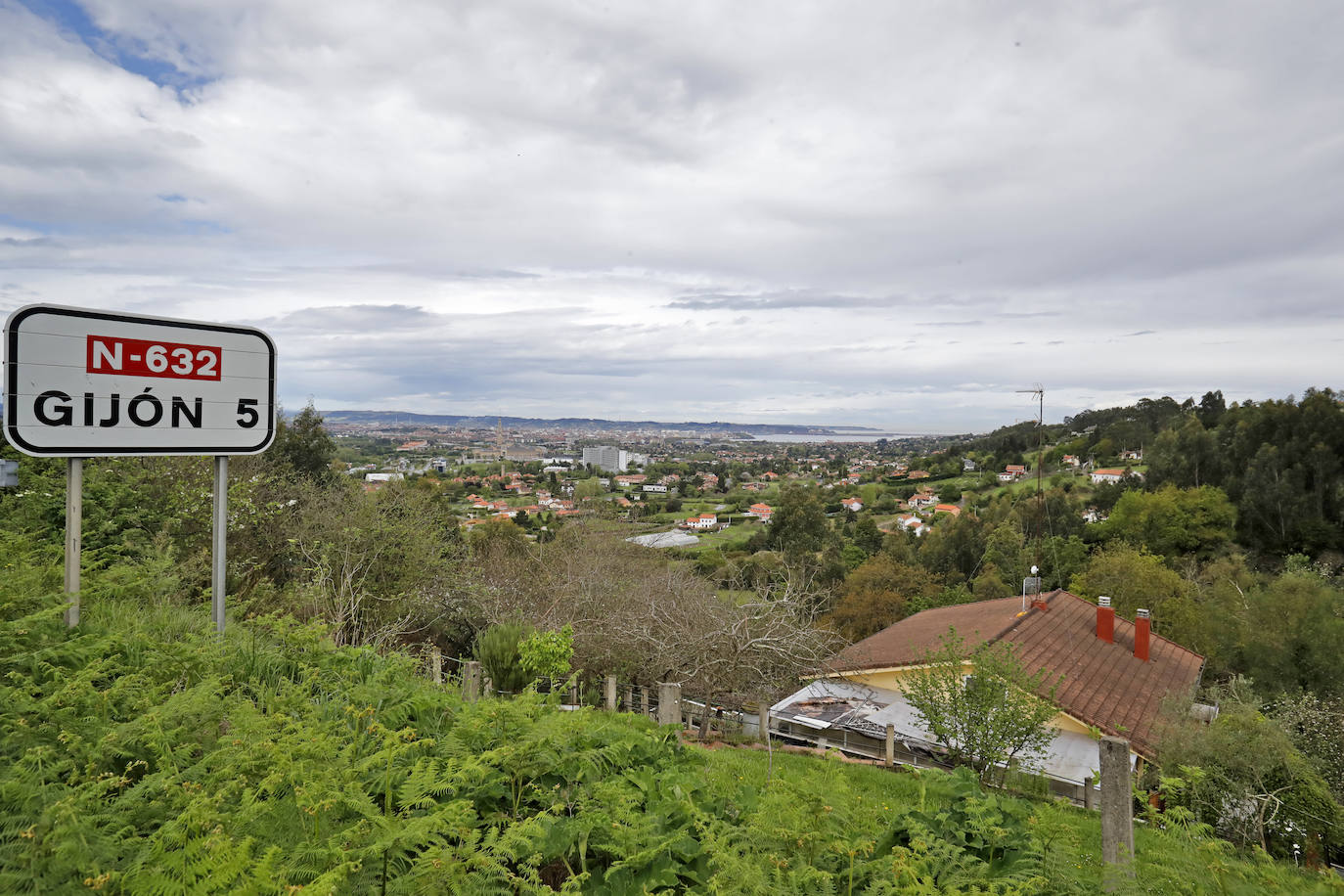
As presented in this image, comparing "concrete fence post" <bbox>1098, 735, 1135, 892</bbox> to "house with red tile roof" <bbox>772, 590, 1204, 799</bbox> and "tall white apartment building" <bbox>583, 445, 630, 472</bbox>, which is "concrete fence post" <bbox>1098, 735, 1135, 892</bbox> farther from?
"tall white apartment building" <bbox>583, 445, 630, 472</bbox>

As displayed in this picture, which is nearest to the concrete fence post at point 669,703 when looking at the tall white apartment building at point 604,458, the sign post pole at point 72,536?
the sign post pole at point 72,536

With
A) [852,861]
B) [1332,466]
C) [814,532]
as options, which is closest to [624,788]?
[852,861]

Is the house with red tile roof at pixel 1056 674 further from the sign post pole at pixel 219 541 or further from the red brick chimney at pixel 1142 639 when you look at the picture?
the sign post pole at pixel 219 541

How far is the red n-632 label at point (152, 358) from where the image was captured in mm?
3891

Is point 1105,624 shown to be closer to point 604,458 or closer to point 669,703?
point 669,703

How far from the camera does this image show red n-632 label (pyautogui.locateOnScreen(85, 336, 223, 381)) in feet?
12.8

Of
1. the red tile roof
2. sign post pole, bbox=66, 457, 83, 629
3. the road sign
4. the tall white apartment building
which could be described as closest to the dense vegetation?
sign post pole, bbox=66, 457, 83, 629

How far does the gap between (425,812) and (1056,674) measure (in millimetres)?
14971

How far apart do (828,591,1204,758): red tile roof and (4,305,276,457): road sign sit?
10.4 m

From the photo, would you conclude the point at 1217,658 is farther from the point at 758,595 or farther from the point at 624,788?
the point at 624,788

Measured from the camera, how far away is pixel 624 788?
101 inches

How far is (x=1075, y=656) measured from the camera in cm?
1538

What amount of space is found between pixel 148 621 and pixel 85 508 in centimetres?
568

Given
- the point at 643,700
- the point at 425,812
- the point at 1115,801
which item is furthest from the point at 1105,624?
the point at 425,812
